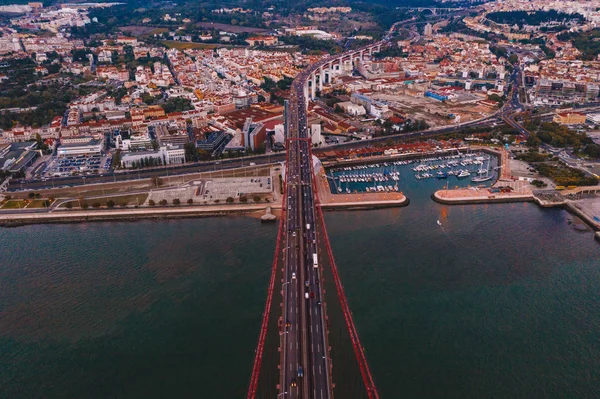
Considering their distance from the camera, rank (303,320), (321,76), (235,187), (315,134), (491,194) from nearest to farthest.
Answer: (303,320) → (491,194) → (235,187) → (315,134) → (321,76)

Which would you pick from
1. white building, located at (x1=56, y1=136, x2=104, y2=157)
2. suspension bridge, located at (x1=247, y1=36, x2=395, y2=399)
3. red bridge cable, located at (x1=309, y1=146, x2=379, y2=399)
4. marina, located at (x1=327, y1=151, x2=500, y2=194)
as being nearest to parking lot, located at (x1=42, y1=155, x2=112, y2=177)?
white building, located at (x1=56, y1=136, x2=104, y2=157)

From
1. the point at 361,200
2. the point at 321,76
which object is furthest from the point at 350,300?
the point at 321,76

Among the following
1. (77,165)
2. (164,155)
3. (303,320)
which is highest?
(164,155)

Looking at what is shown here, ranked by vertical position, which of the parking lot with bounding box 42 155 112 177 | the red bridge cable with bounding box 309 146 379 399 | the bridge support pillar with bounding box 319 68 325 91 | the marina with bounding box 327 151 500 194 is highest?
the bridge support pillar with bounding box 319 68 325 91

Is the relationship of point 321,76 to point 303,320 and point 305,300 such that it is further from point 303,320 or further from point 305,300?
point 303,320

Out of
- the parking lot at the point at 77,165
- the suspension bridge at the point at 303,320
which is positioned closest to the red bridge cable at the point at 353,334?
the suspension bridge at the point at 303,320

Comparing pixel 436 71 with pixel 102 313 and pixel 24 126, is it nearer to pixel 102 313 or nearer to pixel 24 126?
pixel 24 126

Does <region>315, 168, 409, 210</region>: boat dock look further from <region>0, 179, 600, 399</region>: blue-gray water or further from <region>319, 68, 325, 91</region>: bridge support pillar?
<region>319, 68, 325, 91</region>: bridge support pillar

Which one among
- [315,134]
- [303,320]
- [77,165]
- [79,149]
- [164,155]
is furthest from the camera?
[315,134]

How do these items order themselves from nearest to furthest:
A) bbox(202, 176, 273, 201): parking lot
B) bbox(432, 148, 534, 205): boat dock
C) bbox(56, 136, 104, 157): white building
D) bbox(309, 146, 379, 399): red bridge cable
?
1. bbox(309, 146, 379, 399): red bridge cable
2. bbox(432, 148, 534, 205): boat dock
3. bbox(202, 176, 273, 201): parking lot
4. bbox(56, 136, 104, 157): white building
